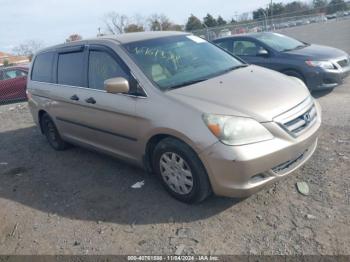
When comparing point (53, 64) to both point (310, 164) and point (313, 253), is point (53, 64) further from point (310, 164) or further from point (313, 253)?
point (313, 253)

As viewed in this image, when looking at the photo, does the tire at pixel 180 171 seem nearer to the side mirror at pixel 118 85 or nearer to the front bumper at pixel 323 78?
the side mirror at pixel 118 85

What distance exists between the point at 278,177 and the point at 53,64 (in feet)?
13.0

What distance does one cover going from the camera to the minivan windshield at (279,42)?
26.2 ft

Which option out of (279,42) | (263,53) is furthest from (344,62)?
(263,53)

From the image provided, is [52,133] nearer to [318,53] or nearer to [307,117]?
[307,117]

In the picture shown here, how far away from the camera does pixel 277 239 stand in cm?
293

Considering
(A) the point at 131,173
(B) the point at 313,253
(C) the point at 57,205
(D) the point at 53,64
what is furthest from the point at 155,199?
(D) the point at 53,64

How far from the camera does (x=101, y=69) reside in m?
4.30

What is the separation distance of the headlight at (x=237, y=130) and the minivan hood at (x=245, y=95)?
0.07m

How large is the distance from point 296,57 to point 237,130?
5.10m

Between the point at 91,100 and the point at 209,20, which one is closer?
the point at 91,100

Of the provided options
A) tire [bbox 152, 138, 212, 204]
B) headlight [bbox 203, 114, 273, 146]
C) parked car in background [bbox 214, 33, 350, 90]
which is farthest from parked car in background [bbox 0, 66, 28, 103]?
headlight [bbox 203, 114, 273, 146]

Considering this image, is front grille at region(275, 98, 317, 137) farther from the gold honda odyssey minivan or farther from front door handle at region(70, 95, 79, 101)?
front door handle at region(70, 95, 79, 101)

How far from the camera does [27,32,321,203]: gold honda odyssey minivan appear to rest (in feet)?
10.1
